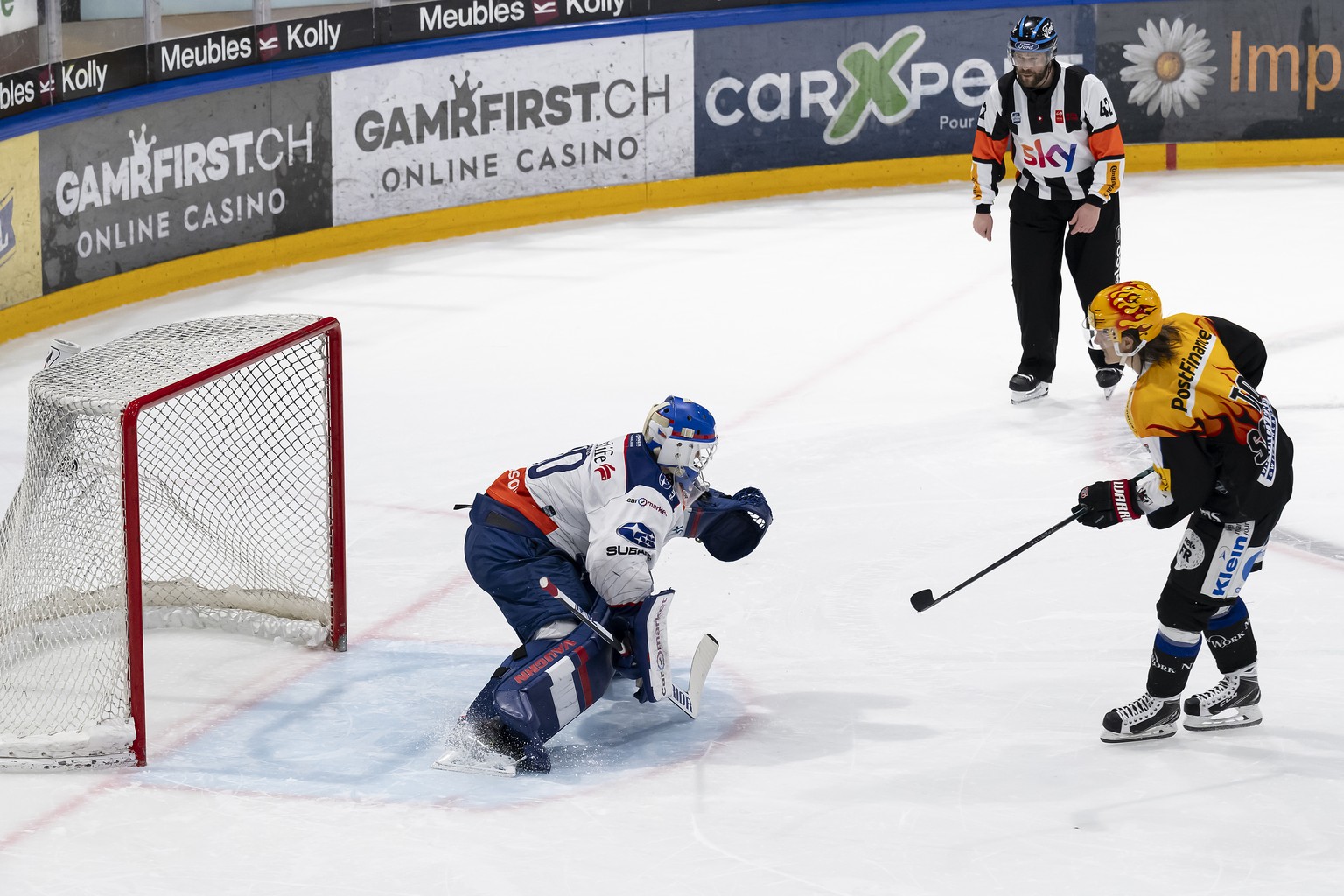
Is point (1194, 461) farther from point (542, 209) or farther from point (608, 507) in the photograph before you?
point (542, 209)

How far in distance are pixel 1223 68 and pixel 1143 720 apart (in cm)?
817

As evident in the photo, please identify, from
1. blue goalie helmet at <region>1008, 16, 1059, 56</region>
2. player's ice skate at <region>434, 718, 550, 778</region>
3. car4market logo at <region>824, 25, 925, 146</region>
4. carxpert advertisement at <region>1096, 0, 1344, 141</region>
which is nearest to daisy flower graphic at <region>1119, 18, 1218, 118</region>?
carxpert advertisement at <region>1096, 0, 1344, 141</region>

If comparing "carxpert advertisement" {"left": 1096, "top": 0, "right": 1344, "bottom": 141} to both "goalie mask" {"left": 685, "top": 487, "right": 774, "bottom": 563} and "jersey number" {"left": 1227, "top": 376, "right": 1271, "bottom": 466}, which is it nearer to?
"goalie mask" {"left": 685, "top": 487, "right": 774, "bottom": 563}

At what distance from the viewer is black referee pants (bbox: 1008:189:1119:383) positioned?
7.44 metres

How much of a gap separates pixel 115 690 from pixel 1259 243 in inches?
280

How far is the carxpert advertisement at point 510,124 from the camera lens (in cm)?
1019

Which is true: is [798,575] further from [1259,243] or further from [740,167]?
[740,167]

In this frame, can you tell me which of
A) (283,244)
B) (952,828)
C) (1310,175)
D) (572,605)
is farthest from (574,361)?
(1310,175)

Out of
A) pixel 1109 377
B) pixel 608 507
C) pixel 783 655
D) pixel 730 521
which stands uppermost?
pixel 608 507

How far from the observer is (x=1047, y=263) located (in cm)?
750

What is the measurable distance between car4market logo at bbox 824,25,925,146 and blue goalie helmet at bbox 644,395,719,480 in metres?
7.44

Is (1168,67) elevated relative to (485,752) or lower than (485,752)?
elevated

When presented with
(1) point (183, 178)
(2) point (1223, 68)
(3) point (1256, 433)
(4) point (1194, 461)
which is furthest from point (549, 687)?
(2) point (1223, 68)

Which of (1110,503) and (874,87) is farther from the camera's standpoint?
(874,87)
